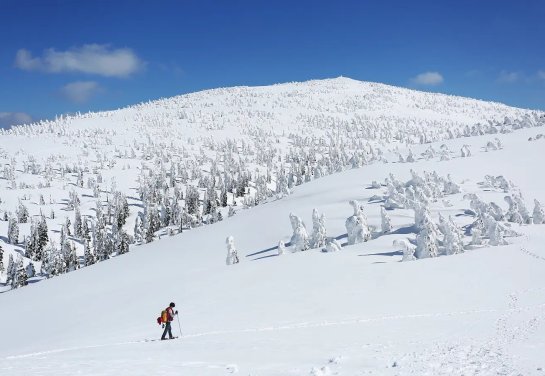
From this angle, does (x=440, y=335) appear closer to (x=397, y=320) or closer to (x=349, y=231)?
(x=397, y=320)

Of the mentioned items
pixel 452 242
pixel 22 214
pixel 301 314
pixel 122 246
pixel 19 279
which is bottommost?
pixel 301 314

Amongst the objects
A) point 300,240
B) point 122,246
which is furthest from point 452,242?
point 122,246

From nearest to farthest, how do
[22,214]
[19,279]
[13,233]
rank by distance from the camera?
[19,279], [13,233], [22,214]

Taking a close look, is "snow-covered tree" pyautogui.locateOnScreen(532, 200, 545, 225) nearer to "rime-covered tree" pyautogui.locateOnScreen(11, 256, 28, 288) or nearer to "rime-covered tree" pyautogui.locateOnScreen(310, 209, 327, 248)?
"rime-covered tree" pyautogui.locateOnScreen(310, 209, 327, 248)

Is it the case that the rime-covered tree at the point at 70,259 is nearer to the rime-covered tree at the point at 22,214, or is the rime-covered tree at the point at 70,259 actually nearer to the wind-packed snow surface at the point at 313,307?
the rime-covered tree at the point at 22,214

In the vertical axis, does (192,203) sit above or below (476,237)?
above

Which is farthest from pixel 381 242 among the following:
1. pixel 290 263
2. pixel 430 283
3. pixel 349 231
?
pixel 430 283

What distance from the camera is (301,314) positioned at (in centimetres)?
2866

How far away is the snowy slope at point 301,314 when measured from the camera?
16656 mm

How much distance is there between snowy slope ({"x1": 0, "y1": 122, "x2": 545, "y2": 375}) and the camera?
1666 centimetres

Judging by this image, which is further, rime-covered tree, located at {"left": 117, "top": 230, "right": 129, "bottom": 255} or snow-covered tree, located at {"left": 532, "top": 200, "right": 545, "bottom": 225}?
rime-covered tree, located at {"left": 117, "top": 230, "right": 129, "bottom": 255}

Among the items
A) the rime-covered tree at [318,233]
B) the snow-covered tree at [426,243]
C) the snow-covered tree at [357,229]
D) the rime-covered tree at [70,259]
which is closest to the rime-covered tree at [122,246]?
the rime-covered tree at [70,259]

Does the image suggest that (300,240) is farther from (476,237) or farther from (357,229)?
(476,237)

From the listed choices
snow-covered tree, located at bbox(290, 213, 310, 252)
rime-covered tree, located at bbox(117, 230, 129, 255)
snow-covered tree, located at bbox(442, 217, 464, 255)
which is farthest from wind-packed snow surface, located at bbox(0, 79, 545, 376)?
rime-covered tree, located at bbox(117, 230, 129, 255)
